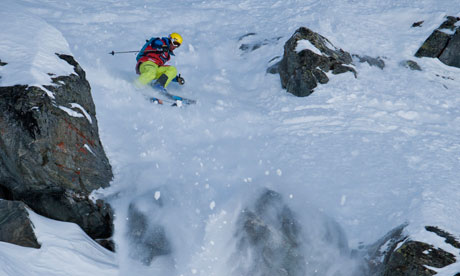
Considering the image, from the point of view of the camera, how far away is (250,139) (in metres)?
8.93

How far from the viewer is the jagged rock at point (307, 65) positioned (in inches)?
422

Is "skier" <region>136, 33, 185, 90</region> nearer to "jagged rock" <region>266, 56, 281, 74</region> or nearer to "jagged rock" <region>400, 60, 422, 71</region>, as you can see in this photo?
"jagged rock" <region>266, 56, 281, 74</region>

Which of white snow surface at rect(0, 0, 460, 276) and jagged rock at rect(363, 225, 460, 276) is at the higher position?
jagged rock at rect(363, 225, 460, 276)

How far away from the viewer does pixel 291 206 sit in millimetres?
6855

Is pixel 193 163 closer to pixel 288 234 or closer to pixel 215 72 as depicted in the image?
pixel 288 234

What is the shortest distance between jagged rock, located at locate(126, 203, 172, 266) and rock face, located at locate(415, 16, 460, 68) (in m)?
9.91

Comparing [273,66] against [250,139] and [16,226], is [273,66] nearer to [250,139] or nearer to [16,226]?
[250,139]

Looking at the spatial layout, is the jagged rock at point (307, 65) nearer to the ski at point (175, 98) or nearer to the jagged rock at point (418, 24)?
the ski at point (175, 98)

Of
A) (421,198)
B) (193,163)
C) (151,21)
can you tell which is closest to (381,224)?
(421,198)

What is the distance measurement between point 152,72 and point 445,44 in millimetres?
8881

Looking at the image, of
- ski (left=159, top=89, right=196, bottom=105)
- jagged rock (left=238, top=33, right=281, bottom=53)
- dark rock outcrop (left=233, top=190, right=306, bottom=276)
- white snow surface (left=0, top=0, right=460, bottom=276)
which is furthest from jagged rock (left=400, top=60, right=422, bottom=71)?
dark rock outcrop (left=233, top=190, right=306, bottom=276)

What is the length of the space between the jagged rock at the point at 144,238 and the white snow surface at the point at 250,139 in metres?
0.11

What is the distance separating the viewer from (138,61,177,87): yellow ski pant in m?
10.6

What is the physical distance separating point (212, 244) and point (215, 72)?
7347 millimetres
